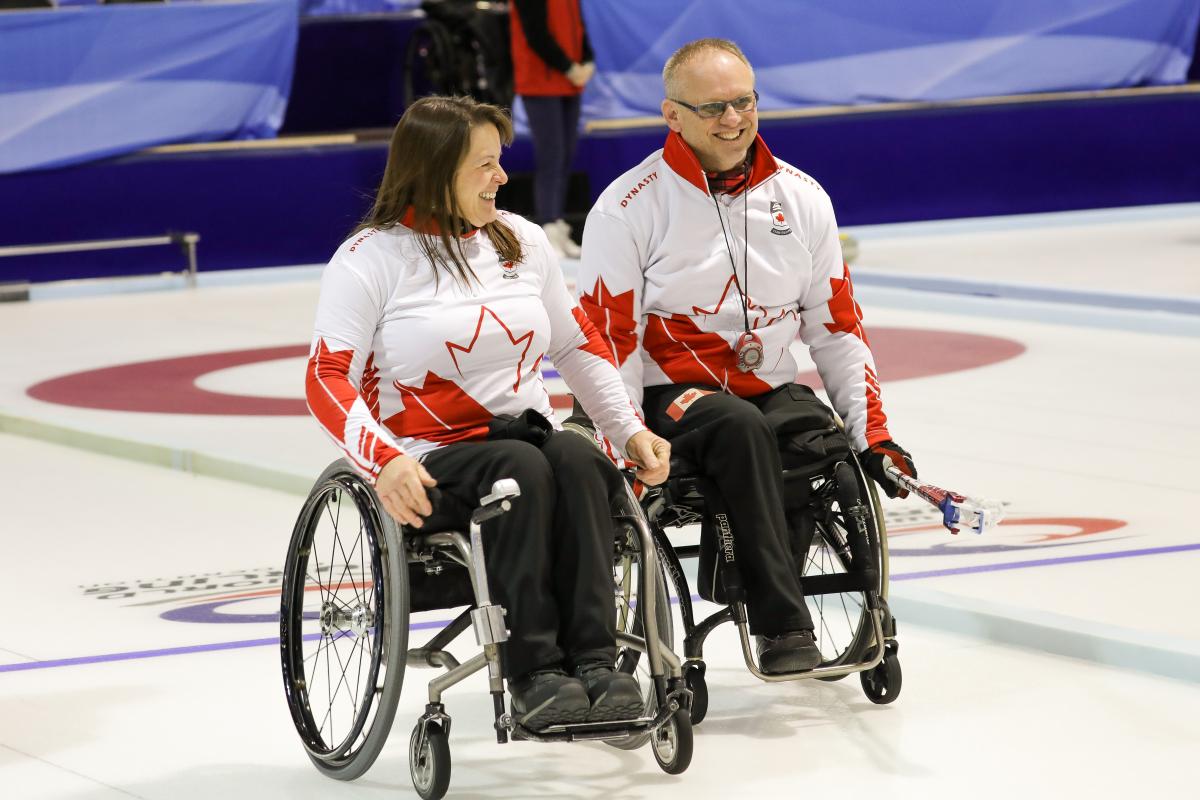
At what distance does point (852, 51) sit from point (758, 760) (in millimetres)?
9674

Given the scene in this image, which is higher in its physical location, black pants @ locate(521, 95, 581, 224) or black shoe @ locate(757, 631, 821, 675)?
black pants @ locate(521, 95, 581, 224)

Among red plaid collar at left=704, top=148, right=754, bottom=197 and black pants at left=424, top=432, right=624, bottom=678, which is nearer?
black pants at left=424, top=432, right=624, bottom=678

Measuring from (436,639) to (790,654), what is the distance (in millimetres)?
560

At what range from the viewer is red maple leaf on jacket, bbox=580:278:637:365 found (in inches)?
136

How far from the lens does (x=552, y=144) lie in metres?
10.5

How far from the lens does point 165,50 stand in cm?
1059

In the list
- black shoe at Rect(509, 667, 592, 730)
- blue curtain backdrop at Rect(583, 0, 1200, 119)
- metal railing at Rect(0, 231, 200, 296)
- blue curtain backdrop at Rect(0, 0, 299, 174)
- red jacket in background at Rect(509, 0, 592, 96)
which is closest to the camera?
black shoe at Rect(509, 667, 592, 730)

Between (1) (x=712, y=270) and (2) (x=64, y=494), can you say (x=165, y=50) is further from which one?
(1) (x=712, y=270)

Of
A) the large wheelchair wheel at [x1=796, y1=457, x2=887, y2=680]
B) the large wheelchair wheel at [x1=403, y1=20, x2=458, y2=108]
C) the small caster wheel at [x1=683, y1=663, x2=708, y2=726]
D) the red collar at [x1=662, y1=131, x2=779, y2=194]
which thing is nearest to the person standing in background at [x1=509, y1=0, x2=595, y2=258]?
the large wheelchair wheel at [x1=403, y1=20, x2=458, y2=108]

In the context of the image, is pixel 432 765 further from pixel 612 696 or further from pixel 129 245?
pixel 129 245

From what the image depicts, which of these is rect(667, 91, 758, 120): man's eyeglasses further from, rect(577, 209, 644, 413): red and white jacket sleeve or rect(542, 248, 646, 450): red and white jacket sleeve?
rect(542, 248, 646, 450): red and white jacket sleeve

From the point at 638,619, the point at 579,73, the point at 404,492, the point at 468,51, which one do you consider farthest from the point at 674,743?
the point at 468,51

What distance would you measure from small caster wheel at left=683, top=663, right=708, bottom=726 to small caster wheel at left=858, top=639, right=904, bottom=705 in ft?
0.94

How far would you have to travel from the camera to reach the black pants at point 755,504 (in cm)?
320
